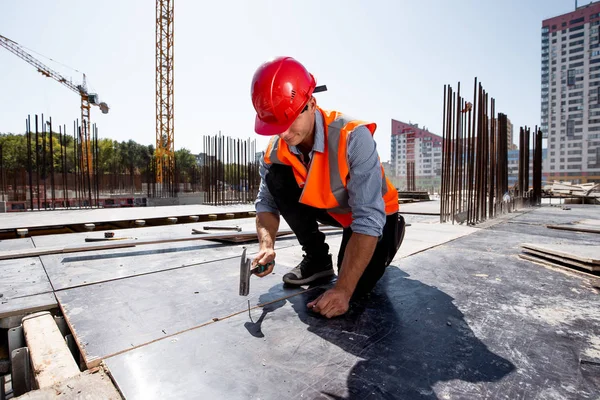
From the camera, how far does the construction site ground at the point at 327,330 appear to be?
1.01m

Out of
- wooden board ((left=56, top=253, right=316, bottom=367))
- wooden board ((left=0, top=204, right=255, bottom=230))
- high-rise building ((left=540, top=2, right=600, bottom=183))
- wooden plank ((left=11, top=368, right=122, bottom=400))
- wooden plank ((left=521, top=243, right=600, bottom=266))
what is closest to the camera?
wooden plank ((left=11, top=368, right=122, bottom=400))

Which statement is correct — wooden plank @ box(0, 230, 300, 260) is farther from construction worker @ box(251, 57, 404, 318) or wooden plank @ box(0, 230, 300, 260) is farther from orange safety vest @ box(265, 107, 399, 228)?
orange safety vest @ box(265, 107, 399, 228)

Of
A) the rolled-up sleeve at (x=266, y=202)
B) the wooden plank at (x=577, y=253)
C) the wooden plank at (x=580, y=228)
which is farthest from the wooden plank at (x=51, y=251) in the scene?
the wooden plank at (x=580, y=228)

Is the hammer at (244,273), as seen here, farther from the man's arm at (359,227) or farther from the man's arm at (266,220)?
the man's arm at (359,227)

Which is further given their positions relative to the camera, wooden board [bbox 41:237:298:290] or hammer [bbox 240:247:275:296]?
wooden board [bbox 41:237:298:290]

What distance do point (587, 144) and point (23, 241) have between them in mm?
93817

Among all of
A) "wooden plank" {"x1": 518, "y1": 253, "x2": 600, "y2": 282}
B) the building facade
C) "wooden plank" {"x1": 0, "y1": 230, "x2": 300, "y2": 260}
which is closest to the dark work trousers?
"wooden plank" {"x1": 518, "y1": 253, "x2": 600, "y2": 282}

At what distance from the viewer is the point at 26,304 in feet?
5.52

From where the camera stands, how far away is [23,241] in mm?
3746

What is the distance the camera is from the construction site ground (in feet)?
3.31

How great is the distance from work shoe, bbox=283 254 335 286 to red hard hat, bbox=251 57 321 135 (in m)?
0.92

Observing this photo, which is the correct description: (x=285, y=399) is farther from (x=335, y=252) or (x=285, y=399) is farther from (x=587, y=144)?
(x=587, y=144)

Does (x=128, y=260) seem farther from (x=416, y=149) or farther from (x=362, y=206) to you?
(x=416, y=149)

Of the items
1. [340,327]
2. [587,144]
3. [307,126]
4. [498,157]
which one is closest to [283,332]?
[340,327]
